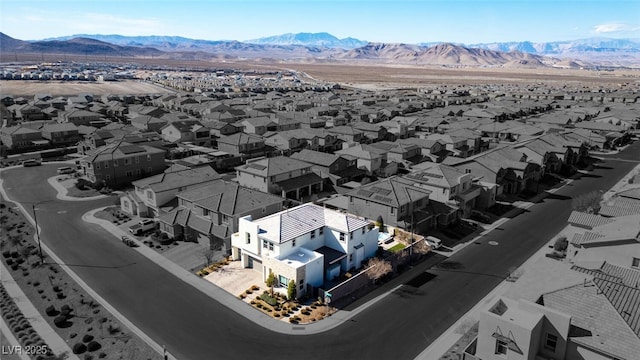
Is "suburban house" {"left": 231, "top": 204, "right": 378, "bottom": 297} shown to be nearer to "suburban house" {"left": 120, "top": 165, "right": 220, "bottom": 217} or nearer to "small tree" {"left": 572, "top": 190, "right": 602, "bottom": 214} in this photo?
"suburban house" {"left": 120, "top": 165, "right": 220, "bottom": 217}

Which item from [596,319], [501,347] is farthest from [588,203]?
[501,347]

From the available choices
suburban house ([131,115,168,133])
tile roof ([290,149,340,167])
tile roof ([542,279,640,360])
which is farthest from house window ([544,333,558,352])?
suburban house ([131,115,168,133])

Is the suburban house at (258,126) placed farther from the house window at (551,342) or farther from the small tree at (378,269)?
the house window at (551,342)

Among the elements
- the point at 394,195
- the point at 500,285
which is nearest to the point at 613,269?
the point at 500,285

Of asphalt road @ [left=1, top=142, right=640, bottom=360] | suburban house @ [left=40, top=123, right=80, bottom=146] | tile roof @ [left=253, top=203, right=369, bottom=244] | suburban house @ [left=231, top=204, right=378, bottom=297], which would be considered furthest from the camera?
suburban house @ [left=40, top=123, right=80, bottom=146]

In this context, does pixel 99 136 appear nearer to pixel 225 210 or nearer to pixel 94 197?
pixel 94 197

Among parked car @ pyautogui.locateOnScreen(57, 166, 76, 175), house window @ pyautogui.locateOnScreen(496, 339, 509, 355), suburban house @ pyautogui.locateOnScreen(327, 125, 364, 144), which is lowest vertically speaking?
parked car @ pyautogui.locateOnScreen(57, 166, 76, 175)
